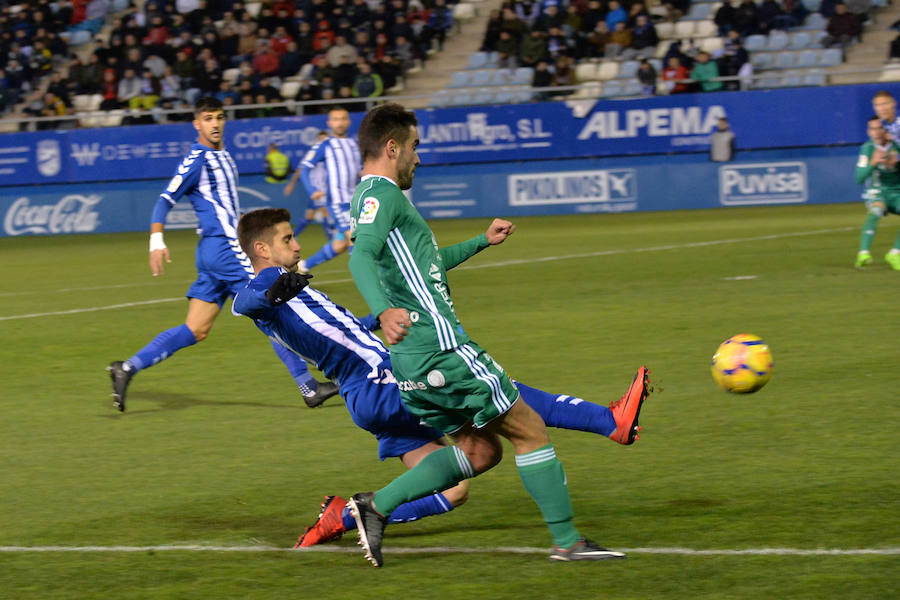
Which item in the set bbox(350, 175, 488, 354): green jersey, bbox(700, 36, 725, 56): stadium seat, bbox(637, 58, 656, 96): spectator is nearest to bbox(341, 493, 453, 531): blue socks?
bbox(350, 175, 488, 354): green jersey

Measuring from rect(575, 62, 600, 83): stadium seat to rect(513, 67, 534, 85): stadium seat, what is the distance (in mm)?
1005

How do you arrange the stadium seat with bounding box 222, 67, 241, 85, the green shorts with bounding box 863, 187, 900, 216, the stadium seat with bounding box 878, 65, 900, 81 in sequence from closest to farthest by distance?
the green shorts with bounding box 863, 187, 900, 216 < the stadium seat with bounding box 878, 65, 900, 81 < the stadium seat with bounding box 222, 67, 241, 85

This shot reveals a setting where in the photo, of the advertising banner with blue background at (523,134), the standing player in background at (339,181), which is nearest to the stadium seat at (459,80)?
the advertising banner with blue background at (523,134)

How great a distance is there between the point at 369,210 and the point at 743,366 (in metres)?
2.65

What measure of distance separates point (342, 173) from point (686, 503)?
1065 centimetres

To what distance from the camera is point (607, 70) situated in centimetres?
2762

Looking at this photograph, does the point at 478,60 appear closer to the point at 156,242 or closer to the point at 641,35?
the point at 641,35

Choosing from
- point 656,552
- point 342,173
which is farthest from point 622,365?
point 342,173

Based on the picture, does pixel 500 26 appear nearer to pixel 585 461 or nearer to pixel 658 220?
pixel 658 220

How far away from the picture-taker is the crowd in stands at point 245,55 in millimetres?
29516

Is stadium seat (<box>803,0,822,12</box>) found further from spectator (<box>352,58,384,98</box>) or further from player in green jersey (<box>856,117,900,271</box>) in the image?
player in green jersey (<box>856,117,900,271</box>)

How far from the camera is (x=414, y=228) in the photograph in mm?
4703

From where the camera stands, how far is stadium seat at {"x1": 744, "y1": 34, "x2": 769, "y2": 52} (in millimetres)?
26750

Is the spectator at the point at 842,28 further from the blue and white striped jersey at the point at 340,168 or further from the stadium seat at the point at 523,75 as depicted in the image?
the blue and white striped jersey at the point at 340,168
